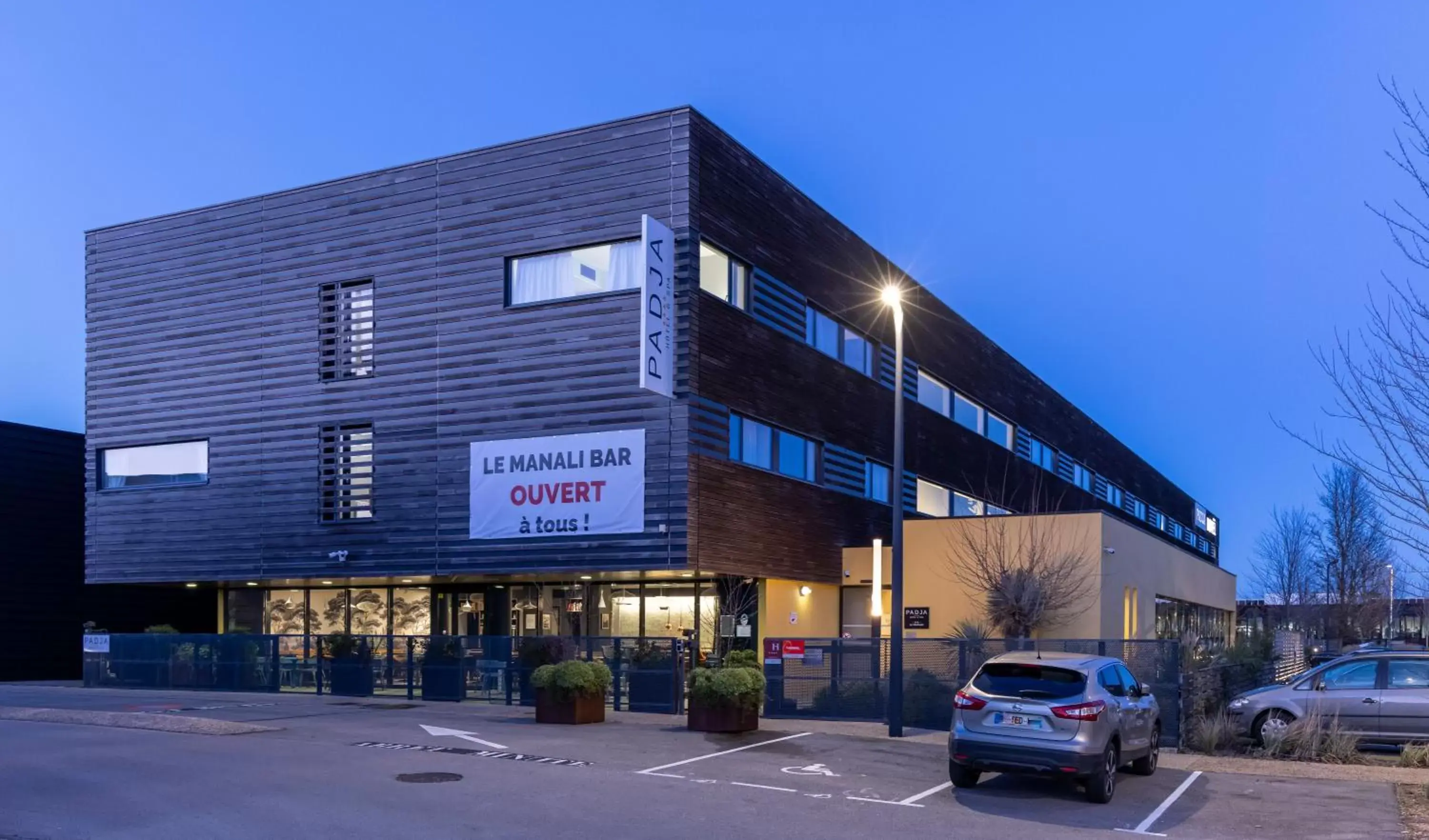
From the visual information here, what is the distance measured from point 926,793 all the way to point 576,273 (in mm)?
15589

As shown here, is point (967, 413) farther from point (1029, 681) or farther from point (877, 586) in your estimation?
point (1029, 681)

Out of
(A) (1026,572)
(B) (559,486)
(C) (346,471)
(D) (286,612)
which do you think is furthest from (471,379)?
(A) (1026,572)

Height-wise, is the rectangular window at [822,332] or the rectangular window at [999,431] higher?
the rectangular window at [822,332]

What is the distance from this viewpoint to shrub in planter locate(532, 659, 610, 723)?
2120 cm

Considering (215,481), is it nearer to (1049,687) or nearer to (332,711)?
(332,711)

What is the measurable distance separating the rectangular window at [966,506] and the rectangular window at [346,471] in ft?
64.0

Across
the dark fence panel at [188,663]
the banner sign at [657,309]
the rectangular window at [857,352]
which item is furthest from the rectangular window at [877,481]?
the dark fence panel at [188,663]

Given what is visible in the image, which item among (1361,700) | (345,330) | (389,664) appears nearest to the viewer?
(1361,700)

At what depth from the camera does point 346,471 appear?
29766 mm

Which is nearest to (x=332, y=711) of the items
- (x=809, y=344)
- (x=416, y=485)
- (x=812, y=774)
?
(x=416, y=485)

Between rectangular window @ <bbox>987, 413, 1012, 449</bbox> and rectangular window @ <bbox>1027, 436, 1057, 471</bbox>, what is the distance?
2572mm

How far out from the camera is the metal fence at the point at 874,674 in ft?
70.8

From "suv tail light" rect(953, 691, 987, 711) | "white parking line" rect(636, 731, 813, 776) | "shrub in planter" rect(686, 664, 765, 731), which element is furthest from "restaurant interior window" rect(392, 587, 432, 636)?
"suv tail light" rect(953, 691, 987, 711)

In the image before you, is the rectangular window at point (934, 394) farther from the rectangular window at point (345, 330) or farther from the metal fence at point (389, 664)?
the rectangular window at point (345, 330)
